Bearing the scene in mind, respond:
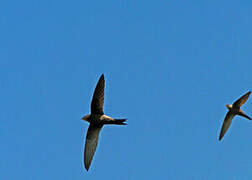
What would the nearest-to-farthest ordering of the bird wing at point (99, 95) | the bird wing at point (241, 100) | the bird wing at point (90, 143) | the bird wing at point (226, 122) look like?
the bird wing at point (99, 95)
the bird wing at point (90, 143)
the bird wing at point (241, 100)
the bird wing at point (226, 122)

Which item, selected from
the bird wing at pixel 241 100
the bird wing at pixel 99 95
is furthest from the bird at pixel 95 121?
the bird wing at pixel 241 100

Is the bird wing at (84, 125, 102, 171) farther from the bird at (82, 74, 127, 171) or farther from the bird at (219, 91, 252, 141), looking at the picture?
the bird at (219, 91, 252, 141)

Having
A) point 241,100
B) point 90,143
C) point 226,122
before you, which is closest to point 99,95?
point 90,143

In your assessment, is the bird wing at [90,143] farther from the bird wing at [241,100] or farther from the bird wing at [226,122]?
the bird wing at [226,122]

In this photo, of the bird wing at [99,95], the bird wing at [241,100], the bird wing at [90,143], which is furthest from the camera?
the bird wing at [241,100]

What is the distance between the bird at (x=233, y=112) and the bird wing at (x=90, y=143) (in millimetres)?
7421

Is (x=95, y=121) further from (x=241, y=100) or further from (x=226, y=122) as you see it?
(x=226, y=122)

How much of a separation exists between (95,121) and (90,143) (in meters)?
1.08

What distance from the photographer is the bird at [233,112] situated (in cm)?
2220

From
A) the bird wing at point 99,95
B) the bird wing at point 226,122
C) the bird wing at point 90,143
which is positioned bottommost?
the bird wing at point 90,143

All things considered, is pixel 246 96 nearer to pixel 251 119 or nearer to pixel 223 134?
pixel 251 119

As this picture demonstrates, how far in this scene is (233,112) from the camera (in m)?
23.1

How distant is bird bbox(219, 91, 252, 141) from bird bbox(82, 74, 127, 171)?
741 cm

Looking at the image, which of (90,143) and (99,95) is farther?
(90,143)
